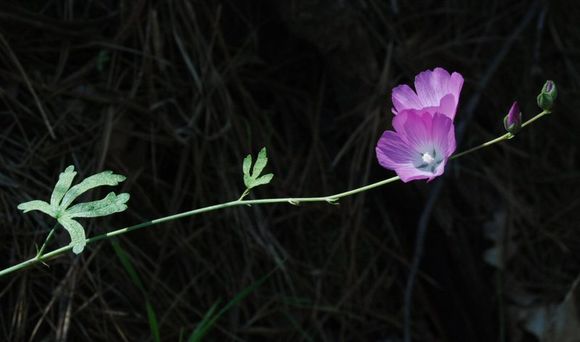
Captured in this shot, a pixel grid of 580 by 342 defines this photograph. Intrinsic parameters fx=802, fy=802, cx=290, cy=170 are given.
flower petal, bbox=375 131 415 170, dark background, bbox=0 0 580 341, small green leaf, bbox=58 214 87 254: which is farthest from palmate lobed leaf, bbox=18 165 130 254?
dark background, bbox=0 0 580 341

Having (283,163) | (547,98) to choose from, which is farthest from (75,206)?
(283,163)

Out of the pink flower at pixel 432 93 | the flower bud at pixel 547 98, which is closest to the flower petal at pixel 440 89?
the pink flower at pixel 432 93

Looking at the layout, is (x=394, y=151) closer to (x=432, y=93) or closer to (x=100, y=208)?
(x=432, y=93)

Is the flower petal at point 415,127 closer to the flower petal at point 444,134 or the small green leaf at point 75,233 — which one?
the flower petal at point 444,134

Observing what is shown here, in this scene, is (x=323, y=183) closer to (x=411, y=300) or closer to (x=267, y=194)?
(x=267, y=194)

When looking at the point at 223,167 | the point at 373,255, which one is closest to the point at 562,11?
the point at 373,255
